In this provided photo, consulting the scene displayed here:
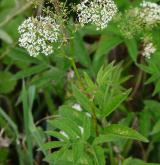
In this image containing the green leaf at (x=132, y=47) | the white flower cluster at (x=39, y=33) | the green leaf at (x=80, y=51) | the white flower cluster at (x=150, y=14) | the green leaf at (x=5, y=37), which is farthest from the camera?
the green leaf at (x=5, y=37)

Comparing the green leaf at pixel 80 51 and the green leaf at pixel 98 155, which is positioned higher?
the green leaf at pixel 80 51

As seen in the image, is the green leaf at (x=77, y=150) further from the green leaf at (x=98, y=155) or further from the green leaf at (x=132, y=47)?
the green leaf at (x=132, y=47)

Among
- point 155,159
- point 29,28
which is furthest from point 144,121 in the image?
point 29,28

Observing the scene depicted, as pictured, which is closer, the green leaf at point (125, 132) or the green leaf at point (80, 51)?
the green leaf at point (125, 132)

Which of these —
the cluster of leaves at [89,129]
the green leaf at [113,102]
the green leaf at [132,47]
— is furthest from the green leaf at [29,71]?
the green leaf at [113,102]

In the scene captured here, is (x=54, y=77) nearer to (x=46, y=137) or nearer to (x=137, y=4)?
(x=46, y=137)

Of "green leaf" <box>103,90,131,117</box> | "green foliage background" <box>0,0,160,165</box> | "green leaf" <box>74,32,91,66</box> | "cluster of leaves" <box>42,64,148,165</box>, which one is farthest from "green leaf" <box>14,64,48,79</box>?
"green leaf" <box>103,90,131,117</box>
